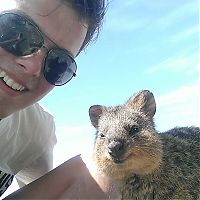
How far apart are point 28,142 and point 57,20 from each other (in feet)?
6.03

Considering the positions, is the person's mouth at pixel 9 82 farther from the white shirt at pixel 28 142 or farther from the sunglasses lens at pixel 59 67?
the white shirt at pixel 28 142

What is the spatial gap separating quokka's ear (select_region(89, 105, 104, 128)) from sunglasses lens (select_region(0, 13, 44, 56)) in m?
1.44

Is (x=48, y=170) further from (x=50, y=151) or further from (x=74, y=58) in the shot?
(x=74, y=58)

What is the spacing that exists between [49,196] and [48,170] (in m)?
0.66

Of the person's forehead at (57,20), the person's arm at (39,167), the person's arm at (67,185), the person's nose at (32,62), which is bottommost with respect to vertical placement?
the person's arm at (39,167)

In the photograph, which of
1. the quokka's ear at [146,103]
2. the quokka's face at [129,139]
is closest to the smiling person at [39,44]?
the quokka's face at [129,139]

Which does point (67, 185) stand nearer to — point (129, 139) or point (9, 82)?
point (129, 139)

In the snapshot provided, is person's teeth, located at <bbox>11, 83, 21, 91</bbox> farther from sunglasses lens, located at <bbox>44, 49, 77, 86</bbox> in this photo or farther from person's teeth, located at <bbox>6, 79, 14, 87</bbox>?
sunglasses lens, located at <bbox>44, 49, 77, 86</bbox>

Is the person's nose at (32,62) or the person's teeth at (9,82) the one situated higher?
the person's nose at (32,62)

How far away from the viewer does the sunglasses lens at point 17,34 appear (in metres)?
4.93

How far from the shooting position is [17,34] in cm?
499

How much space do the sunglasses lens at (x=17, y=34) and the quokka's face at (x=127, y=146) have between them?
1.25 m

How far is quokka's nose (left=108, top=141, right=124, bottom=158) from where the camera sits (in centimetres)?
517

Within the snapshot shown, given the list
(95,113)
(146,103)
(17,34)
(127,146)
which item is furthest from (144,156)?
(17,34)
